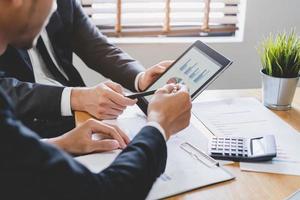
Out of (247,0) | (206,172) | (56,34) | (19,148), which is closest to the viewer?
(19,148)

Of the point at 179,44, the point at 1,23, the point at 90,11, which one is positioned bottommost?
the point at 179,44

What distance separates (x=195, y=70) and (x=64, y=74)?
0.57 meters

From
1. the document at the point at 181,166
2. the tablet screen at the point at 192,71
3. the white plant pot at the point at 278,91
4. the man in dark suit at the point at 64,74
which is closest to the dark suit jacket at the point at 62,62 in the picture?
the man in dark suit at the point at 64,74

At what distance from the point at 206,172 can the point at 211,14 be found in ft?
5.08

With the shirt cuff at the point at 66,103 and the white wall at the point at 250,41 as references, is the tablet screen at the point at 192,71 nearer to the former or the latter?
the shirt cuff at the point at 66,103

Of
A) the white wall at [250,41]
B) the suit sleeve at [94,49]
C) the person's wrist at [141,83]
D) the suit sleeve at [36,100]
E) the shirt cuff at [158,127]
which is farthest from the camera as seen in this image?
the white wall at [250,41]

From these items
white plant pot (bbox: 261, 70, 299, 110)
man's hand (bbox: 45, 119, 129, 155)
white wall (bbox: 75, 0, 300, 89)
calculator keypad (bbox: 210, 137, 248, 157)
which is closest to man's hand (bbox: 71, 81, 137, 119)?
man's hand (bbox: 45, 119, 129, 155)

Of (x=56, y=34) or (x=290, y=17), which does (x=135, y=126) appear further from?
(x=290, y=17)

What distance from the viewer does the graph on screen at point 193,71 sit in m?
1.21

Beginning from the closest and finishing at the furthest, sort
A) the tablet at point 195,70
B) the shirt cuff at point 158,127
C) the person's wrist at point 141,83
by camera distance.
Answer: the shirt cuff at point 158,127 < the tablet at point 195,70 < the person's wrist at point 141,83

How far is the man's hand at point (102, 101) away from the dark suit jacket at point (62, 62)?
0.07 metres

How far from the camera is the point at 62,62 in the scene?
1.60m

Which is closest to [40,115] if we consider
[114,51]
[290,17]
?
[114,51]

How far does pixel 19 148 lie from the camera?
648mm
